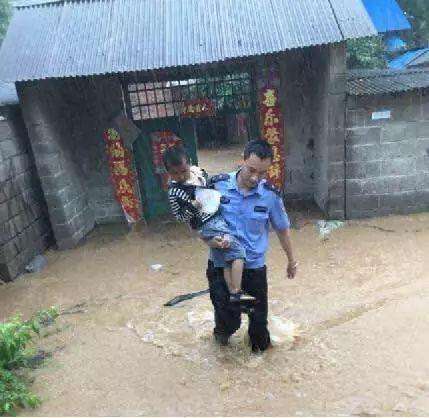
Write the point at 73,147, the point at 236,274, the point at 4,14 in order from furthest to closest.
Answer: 1. the point at 4,14
2. the point at 73,147
3. the point at 236,274

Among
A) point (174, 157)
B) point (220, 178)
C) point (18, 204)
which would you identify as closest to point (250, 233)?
point (220, 178)

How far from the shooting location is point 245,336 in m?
3.87

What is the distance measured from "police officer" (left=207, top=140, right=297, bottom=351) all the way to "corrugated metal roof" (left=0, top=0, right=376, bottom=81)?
337 cm

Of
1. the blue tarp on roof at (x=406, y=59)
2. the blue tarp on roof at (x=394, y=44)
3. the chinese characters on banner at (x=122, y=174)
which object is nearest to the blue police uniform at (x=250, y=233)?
the chinese characters on banner at (x=122, y=174)

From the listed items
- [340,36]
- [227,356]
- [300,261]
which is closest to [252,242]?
[227,356]

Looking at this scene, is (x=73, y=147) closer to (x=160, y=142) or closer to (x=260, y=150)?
(x=160, y=142)

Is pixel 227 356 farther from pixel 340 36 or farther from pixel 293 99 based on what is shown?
pixel 293 99

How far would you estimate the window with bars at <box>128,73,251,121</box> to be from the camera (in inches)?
295

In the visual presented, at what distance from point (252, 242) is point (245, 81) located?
16.4ft

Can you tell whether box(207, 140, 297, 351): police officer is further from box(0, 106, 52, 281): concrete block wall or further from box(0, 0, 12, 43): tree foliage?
box(0, 0, 12, 43): tree foliage

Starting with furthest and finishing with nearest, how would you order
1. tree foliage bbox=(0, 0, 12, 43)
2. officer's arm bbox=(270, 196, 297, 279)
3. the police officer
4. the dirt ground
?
tree foliage bbox=(0, 0, 12, 43) < officer's arm bbox=(270, 196, 297, 279) < the dirt ground < the police officer

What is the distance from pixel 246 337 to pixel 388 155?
4.28m

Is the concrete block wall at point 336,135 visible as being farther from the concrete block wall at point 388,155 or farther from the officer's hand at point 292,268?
the officer's hand at point 292,268

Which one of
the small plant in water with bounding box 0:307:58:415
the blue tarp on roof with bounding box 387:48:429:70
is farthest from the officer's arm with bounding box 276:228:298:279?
the blue tarp on roof with bounding box 387:48:429:70
